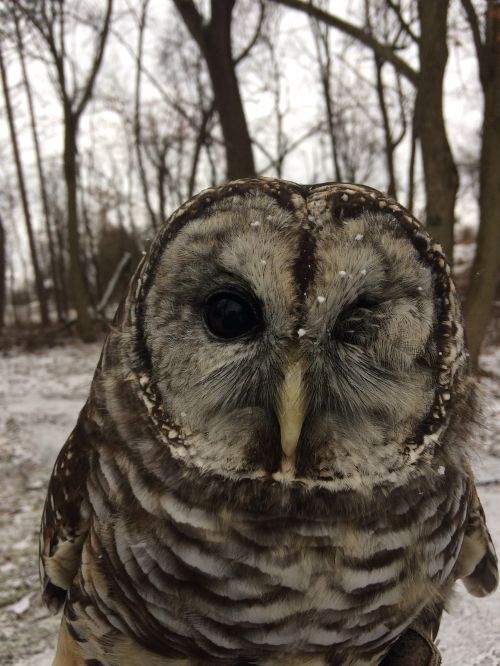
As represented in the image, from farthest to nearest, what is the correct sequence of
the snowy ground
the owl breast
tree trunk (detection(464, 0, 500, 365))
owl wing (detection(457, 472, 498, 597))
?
tree trunk (detection(464, 0, 500, 365))
the snowy ground
owl wing (detection(457, 472, 498, 597))
the owl breast

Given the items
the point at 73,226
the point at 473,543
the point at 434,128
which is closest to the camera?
the point at 473,543

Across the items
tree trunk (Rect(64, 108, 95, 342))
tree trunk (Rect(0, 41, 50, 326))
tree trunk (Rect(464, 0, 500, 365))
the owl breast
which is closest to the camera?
the owl breast


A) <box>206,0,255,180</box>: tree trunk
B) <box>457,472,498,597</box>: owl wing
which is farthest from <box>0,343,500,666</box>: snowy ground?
<box>206,0,255,180</box>: tree trunk

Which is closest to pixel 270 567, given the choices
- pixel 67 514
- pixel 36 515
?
pixel 67 514

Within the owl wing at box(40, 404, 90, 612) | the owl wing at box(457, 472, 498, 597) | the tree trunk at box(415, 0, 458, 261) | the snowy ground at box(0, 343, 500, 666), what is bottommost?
the snowy ground at box(0, 343, 500, 666)

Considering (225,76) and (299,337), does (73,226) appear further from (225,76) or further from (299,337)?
(299,337)

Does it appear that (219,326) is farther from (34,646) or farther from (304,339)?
(34,646)

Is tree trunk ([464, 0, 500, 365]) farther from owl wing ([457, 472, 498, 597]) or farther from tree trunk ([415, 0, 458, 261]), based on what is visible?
owl wing ([457, 472, 498, 597])
